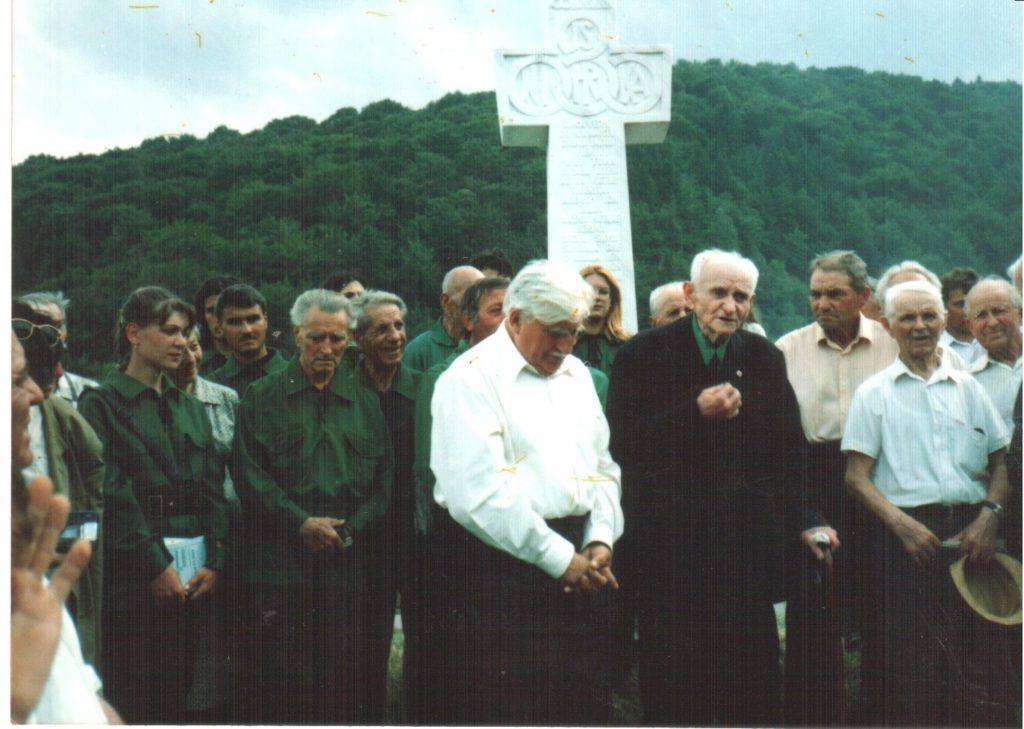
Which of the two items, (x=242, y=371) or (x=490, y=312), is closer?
(x=490, y=312)

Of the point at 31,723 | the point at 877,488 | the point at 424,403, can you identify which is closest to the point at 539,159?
the point at 424,403

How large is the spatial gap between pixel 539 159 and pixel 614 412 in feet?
6.87

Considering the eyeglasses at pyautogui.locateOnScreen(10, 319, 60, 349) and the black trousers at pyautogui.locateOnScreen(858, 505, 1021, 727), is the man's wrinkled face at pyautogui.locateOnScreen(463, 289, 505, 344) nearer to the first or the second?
the eyeglasses at pyautogui.locateOnScreen(10, 319, 60, 349)

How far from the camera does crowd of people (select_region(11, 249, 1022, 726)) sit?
3.71 metres

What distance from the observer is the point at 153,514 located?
382cm

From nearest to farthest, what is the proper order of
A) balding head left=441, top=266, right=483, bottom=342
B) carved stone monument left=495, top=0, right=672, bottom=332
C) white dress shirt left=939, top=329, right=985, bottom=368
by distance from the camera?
balding head left=441, top=266, right=483, bottom=342 < white dress shirt left=939, top=329, right=985, bottom=368 < carved stone monument left=495, top=0, right=672, bottom=332

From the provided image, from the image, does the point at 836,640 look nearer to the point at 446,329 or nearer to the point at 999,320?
the point at 999,320

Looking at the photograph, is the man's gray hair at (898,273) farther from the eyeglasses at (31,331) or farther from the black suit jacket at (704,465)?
the eyeglasses at (31,331)

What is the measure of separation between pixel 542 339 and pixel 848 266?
1.40 m

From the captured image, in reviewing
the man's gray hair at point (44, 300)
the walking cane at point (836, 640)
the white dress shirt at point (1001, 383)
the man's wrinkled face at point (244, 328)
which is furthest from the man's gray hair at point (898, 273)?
the man's gray hair at point (44, 300)

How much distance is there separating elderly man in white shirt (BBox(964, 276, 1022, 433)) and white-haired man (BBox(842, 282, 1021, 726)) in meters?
0.10

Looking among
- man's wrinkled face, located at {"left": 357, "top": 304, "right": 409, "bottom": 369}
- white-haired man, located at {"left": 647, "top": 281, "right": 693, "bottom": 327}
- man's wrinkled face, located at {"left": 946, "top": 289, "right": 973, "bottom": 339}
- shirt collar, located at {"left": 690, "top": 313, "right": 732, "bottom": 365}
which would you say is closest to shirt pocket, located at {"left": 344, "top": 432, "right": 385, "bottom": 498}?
man's wrinkled face, located at {"left": 357, "top": 304, "right": 409, "bottom": 369}

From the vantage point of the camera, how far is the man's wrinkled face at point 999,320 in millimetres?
4137

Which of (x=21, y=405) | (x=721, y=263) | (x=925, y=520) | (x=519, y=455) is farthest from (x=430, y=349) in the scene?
(x=925, y=520)
